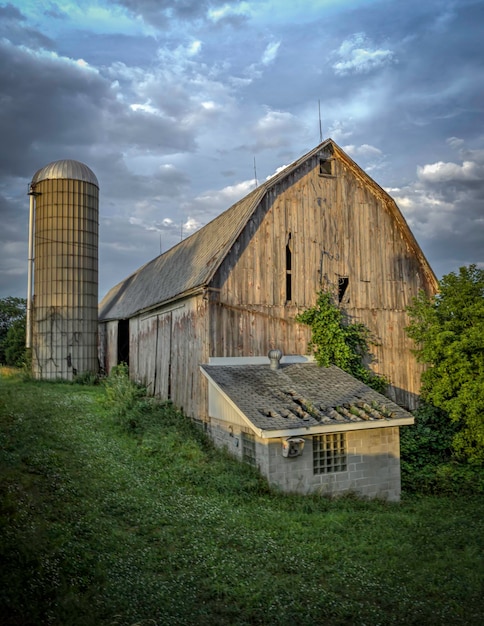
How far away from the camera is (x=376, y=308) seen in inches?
687

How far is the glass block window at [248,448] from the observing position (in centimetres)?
1244

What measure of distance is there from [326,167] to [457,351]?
282 inches

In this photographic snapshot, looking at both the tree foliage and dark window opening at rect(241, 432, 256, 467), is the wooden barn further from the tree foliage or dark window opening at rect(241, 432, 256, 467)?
dark window opening at rect(241, 432, 256, 467)

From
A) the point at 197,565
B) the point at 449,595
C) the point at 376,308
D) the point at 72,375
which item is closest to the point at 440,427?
the point at 376,308

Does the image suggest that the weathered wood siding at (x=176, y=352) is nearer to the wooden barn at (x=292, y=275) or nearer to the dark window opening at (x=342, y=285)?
the wooden barn at (x=292, y=275)

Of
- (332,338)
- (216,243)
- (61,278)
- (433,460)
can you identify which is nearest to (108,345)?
(61,278)

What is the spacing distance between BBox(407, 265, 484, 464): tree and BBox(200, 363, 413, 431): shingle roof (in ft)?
10.8

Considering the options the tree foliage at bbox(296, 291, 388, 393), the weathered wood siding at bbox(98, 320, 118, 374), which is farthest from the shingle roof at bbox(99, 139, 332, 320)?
the tree foliage at bbox(296, 291, 388, 393)

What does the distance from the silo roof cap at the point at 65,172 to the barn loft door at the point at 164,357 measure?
10912 mm

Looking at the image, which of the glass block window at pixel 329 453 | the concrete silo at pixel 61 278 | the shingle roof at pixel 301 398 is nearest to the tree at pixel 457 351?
the shingle roof at pixel 301 398

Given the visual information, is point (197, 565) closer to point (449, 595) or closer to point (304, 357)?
point (449, 595)

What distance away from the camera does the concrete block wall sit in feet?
38.5

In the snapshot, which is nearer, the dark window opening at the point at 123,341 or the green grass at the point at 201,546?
the green grass at the point at 201,546

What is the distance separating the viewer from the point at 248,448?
41.5 ft
